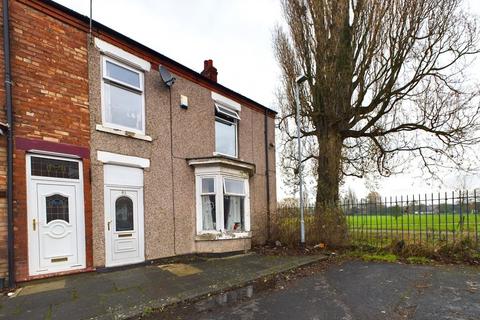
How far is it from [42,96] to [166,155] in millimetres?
3157

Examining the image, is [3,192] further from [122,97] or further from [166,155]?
[166,155]

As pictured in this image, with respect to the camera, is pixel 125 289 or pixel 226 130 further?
pixel 226 130

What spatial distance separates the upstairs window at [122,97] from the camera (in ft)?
23.7

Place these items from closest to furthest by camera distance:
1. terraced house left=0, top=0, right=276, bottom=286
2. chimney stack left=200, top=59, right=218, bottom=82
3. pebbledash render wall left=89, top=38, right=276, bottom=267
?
terraced house left=0, top=0, right=276, bottom=286 < pebbledash render wall left=89, top=38, right=276, bottom=267 < chimney stack left=200, top=59, right=218, bottom=82

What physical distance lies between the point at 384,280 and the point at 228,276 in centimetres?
321

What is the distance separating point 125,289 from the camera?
5.39m

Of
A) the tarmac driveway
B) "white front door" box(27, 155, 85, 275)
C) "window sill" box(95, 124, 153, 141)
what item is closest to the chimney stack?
"window sill" box(95, 124, 153, 141)

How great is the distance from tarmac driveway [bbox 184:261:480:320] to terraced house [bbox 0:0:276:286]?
11.1 ft

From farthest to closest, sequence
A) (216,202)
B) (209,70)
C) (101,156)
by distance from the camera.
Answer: (209,70), (216,202), (101,156)

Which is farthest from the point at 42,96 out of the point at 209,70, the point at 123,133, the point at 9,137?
the point at 209,70

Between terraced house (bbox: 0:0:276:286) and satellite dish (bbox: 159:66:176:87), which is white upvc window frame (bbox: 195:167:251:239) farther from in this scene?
satellite dish (bbox: 159:66:176:87)

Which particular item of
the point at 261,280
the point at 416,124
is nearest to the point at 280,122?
the point at 416,124

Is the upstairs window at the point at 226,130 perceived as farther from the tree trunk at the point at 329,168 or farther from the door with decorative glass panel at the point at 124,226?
the door with decorative glass panel at the point at 124,226

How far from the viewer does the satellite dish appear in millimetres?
8164
